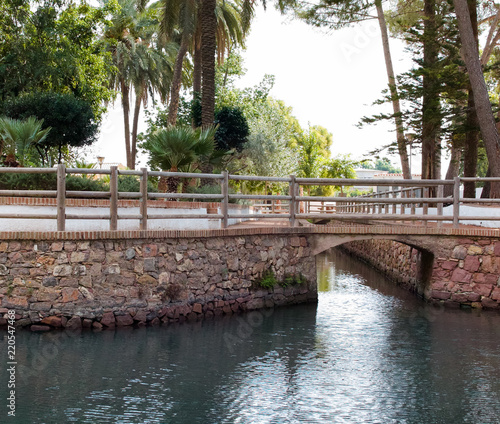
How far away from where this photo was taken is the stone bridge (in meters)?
11.0

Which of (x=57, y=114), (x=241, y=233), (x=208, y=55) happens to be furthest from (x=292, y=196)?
(x=57, y=114)

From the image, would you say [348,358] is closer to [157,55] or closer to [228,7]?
[228,7]

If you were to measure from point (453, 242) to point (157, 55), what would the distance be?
31707 mm

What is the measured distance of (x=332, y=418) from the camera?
738 cm

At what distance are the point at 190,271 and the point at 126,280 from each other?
1.26 meters

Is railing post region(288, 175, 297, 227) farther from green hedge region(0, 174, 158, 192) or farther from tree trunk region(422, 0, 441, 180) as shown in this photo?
tree trunk region(422, 0, 441, 180)

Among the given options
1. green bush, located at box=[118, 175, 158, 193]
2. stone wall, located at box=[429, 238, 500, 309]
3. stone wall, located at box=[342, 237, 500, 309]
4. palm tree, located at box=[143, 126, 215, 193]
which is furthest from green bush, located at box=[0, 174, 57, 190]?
stone wall, located at box=[429, 238, 500, 309]

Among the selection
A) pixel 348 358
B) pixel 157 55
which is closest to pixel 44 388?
pixel 348 358

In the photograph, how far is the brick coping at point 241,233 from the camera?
10.9 m

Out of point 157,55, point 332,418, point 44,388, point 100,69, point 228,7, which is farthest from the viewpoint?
point 157,55

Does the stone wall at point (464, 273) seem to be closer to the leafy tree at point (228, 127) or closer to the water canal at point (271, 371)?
the water canal at point (271, 371)

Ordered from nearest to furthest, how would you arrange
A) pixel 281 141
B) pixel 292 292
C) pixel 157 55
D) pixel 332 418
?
pixel 332 418
pixel 292 292
pixel 281 141
pixel 157 55

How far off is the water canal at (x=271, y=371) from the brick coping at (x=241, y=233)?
1.54 metres

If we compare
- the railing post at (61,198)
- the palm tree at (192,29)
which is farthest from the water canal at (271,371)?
the palm tree at (192,29)
